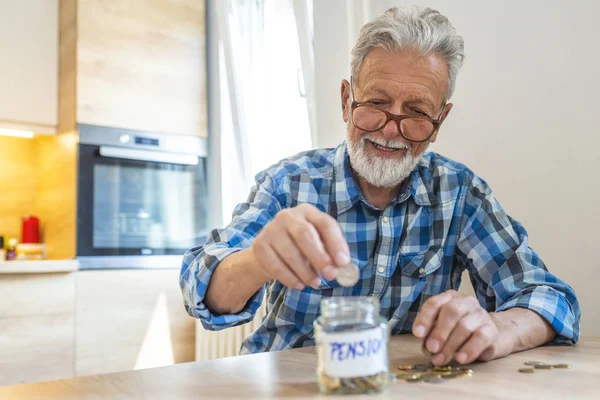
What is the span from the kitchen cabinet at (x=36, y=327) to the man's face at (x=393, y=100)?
158 cm

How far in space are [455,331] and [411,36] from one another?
703mm

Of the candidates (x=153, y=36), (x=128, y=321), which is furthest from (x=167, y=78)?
(x=128, y=321)

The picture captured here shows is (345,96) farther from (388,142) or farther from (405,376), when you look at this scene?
(405,376)

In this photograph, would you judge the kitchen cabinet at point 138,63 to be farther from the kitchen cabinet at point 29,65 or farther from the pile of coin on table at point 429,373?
the pile of coin on table at point 429,373

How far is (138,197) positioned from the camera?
283cm

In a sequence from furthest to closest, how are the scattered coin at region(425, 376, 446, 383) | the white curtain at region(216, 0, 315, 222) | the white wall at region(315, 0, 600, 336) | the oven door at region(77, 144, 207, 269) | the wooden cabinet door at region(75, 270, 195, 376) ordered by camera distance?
1. the white curtain at region(216, 0, 315, 222)
2. the oven door at region(77, 144, 207, 269)
3. the wooden cabinet door at region(75, 270, 195, 376)
4. the white wall at region(315, 0, 600, 336)
5. the scattered coin at region(425, 376, 446, 383)

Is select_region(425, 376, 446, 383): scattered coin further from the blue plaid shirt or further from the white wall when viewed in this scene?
the white wall

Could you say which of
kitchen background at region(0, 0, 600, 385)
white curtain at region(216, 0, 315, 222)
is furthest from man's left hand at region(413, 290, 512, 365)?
white curtain at region(216, 0, 315, 222)

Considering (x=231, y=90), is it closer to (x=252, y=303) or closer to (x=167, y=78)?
(x=167, y=78)

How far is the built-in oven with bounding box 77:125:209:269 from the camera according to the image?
8.66ft

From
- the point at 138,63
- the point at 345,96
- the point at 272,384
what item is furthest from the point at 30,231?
the point at 272,384

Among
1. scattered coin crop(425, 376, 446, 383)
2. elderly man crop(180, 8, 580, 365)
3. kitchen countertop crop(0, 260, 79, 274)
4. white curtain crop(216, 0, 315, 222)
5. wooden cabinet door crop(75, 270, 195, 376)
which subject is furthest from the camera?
white curtain crop(216, 0, 315, 222)

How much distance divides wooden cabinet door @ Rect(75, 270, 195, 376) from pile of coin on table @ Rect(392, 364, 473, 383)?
6.43 ft

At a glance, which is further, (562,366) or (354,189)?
(354,189)
